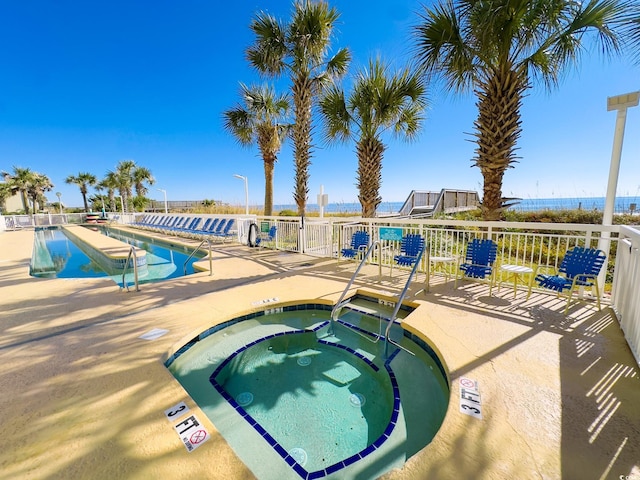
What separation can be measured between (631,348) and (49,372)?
521cm

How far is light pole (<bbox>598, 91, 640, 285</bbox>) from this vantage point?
334cm

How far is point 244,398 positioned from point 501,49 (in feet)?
20.9

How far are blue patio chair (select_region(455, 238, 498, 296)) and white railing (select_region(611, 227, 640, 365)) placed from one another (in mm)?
1298

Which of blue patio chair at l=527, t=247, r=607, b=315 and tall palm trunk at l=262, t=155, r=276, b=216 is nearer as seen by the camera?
blue patio chair at l=527, t=247, r=607, b=315

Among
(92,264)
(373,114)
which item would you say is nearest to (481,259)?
(373,114)

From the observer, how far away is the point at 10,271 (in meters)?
5.90

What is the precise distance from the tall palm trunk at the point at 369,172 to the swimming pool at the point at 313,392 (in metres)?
4.99

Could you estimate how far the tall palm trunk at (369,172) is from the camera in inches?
302

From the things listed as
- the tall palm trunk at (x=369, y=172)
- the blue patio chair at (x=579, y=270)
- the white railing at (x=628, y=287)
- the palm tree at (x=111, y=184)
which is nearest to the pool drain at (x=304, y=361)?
the white railing at (x=628, y=287)

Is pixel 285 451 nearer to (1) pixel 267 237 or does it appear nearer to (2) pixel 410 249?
(2) pixel 410 249

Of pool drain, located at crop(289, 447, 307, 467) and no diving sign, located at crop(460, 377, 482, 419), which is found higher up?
no diving sign, located at crop(460, 377, 482, 419)

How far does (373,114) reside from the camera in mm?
7059

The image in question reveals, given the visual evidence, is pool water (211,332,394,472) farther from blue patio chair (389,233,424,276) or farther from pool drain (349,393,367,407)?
blue patio chair (389,233,424,276)

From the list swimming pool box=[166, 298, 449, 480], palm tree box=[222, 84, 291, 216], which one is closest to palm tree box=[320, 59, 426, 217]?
palm tree box=[222, 84, 291, 216]
